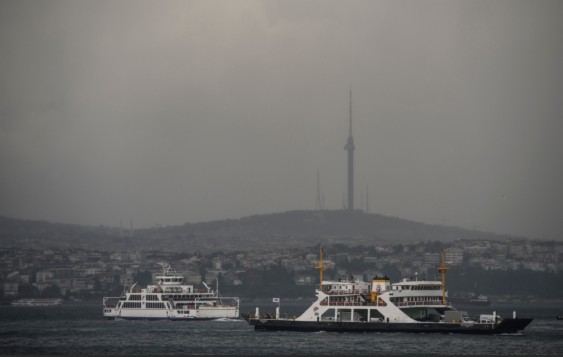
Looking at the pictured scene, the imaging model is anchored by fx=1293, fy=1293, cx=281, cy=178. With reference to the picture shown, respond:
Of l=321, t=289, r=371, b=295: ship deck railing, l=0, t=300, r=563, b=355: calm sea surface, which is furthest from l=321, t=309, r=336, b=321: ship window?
l=0, t=300, r=563, b=355: calm sea surface

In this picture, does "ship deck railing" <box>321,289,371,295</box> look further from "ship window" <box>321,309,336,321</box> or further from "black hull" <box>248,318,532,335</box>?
"black hull" <box>248,318,532,335</box>

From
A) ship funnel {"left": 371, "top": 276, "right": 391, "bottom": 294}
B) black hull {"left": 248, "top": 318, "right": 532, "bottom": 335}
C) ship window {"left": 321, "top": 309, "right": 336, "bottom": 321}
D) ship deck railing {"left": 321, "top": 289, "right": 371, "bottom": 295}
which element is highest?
ship funnel {"left": 371, "top": 276, "right": 391, "bottom": 294}

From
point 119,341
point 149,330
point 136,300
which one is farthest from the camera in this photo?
point 136,300

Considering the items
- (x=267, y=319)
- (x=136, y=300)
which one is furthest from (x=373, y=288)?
(x=136, y=300)

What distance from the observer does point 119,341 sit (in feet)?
324

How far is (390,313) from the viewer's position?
9912 cm

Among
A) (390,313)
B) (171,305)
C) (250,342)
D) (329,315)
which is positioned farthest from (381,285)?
(171,305)

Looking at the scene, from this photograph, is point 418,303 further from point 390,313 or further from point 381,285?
point 381,285

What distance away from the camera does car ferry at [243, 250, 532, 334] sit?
97500mm

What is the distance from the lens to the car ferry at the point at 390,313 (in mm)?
97500

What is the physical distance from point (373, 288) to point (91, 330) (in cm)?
2869

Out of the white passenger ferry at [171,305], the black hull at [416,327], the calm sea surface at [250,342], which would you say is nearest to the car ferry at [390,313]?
the black hull at [416,327]

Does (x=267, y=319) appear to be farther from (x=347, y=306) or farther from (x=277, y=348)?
(x=277, y=348)

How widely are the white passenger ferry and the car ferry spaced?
30.5 meters
